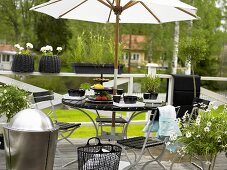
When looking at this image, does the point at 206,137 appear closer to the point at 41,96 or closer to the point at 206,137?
the point at 206,137

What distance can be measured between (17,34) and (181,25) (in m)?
10.9

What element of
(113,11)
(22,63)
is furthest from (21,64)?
(113,11)

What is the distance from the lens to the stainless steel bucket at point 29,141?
359cm

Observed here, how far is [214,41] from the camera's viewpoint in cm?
2256

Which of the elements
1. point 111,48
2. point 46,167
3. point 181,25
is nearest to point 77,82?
point 181,25

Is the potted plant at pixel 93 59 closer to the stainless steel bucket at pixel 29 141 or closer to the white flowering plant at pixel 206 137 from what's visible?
the stainless steel bucket at pixel 29 141

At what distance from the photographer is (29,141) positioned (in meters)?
3.59

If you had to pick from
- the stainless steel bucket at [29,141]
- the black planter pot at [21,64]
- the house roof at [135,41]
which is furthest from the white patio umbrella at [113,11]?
the house roof at [135,41]

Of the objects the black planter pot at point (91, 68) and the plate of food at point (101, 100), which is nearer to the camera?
the plate of food at point (101, 100)

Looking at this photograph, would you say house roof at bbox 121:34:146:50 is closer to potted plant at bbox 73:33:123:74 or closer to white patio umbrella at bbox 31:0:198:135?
potted plant at bbox 73:33:123:74

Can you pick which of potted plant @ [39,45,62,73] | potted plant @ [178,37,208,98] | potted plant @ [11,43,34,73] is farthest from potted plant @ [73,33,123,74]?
potted plant @ [178,37,208,98]

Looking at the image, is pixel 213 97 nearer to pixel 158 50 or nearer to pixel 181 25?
pixel 181 25

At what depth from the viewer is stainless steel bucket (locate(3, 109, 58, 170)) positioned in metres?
3.59

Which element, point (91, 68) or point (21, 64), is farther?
point (91, 68)
